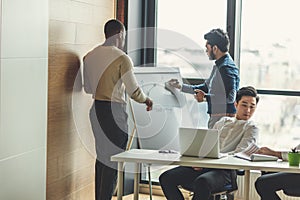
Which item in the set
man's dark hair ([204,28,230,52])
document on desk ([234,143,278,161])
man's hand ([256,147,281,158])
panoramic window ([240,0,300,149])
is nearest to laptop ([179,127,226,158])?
document on desk ([234,143,278,161])

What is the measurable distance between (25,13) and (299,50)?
2.52 meters

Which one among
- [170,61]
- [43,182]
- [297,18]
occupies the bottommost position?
[43,182]

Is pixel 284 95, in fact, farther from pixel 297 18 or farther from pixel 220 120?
pixel 220 120

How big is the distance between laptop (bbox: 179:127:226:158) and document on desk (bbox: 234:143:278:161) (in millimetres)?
151

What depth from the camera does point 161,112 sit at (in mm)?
5164

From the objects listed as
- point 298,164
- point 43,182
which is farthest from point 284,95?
point 43,182

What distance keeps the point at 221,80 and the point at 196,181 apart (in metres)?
0.98

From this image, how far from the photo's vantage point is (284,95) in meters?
5.28

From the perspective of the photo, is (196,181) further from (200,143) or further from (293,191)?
(293,191)

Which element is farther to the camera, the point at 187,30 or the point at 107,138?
the point at 187,30

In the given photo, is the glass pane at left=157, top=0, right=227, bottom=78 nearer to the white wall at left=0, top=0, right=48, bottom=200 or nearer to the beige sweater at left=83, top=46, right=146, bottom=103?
the beige sweater at left=83, top=46, right=146, bottom=103

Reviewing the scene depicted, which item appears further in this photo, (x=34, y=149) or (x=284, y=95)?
(x=284, y=95)

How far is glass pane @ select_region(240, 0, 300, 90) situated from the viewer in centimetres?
525

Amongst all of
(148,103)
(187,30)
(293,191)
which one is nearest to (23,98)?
(148,103)
